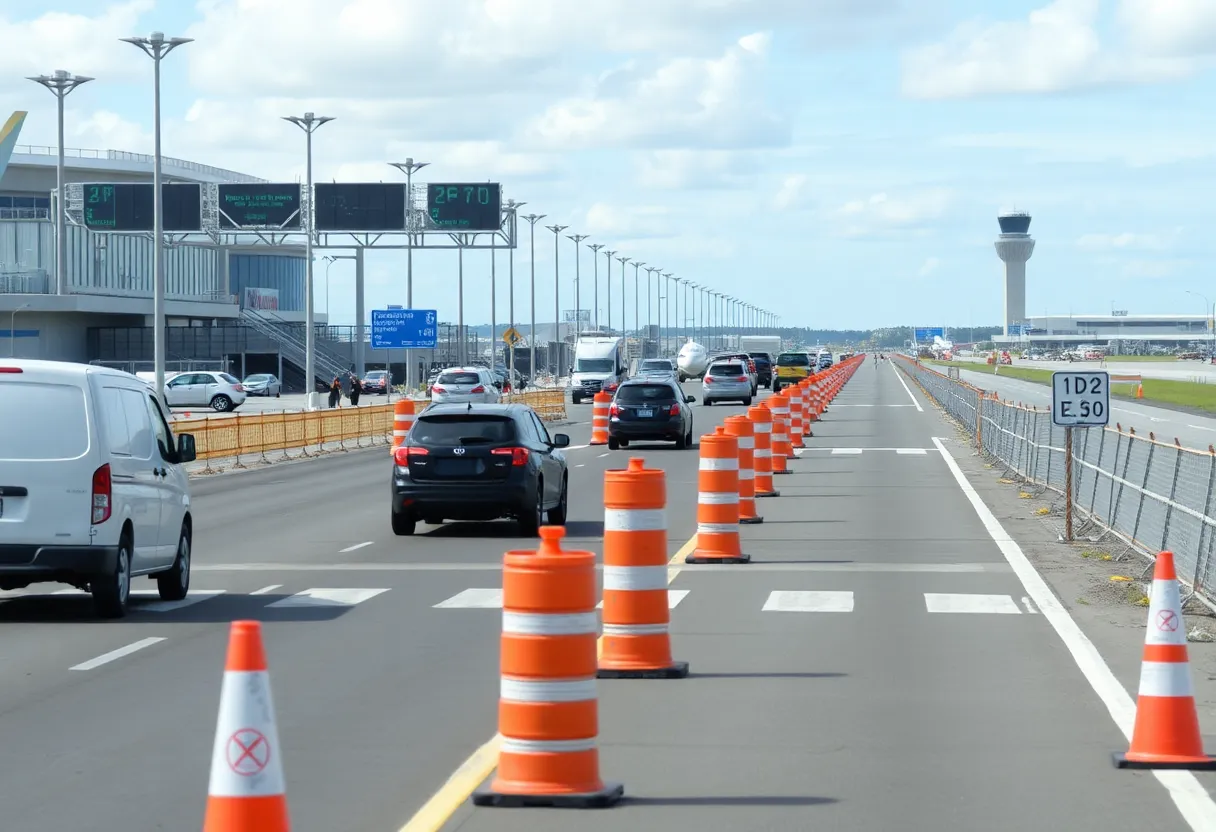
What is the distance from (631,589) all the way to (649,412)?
1170 inches

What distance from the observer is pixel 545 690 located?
25.2 feet

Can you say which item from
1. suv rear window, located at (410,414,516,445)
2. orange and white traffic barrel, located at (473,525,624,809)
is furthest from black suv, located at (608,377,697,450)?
orange and white traffic barrel, located at (473,525,624,809)

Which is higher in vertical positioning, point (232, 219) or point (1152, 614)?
point (232, 219)

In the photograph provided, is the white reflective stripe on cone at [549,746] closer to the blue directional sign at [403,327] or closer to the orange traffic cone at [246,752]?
the orange traffic cone at [246,752]

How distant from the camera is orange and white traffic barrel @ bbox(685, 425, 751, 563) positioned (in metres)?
17.4

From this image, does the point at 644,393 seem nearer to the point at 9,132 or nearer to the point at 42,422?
the point at 42,422

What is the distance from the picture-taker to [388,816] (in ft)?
24.9

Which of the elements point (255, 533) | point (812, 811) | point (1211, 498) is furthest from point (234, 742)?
point (255, 533)

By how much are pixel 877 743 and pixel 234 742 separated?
4307 mm

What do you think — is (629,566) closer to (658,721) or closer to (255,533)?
(658,721)

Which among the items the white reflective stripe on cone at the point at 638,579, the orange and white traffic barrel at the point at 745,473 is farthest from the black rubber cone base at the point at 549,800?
the orange and white traffic barrel at the point at 745,473

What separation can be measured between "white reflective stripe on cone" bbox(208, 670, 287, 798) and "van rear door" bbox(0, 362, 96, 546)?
8.30m

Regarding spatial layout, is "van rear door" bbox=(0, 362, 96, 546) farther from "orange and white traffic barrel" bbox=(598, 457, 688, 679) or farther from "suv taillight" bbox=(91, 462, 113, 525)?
"orange and white traffic barrel" bbox=(598, 457, 688, 679)

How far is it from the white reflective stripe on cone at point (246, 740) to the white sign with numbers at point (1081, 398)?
48.3ft
